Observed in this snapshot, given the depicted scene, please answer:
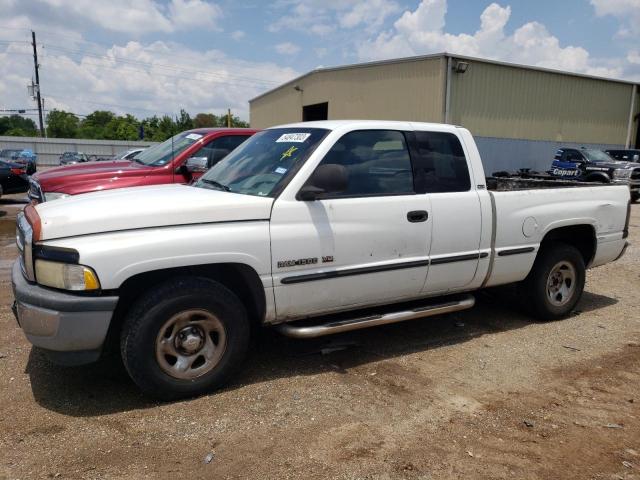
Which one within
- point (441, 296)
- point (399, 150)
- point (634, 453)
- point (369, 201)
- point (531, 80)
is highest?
point (531, 80)

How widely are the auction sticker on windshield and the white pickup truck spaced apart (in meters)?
0.01

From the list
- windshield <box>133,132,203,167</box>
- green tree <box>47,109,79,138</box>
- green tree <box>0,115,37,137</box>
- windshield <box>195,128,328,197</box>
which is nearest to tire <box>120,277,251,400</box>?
windshield <box>195,128,328,197</box>

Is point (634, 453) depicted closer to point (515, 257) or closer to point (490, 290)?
point (515, 257)

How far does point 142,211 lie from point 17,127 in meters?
117

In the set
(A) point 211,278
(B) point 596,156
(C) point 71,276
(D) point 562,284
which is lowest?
(D) point 562,284

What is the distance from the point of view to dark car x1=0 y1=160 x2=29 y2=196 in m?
14.8

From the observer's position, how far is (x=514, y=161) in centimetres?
2412

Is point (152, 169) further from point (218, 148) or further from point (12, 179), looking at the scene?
point (12, 179)

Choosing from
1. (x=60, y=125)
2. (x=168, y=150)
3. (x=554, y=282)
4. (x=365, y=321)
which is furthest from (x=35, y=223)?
(x=60, y=125)

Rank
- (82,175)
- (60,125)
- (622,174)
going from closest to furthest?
1. (82,175)
2. (622,174)
3. (60,125)

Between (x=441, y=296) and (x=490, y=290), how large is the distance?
1.08m

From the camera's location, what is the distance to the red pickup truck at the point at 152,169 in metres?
6.52

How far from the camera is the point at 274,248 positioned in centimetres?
365

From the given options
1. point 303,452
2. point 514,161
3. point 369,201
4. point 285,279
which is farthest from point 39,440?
point 514,161
